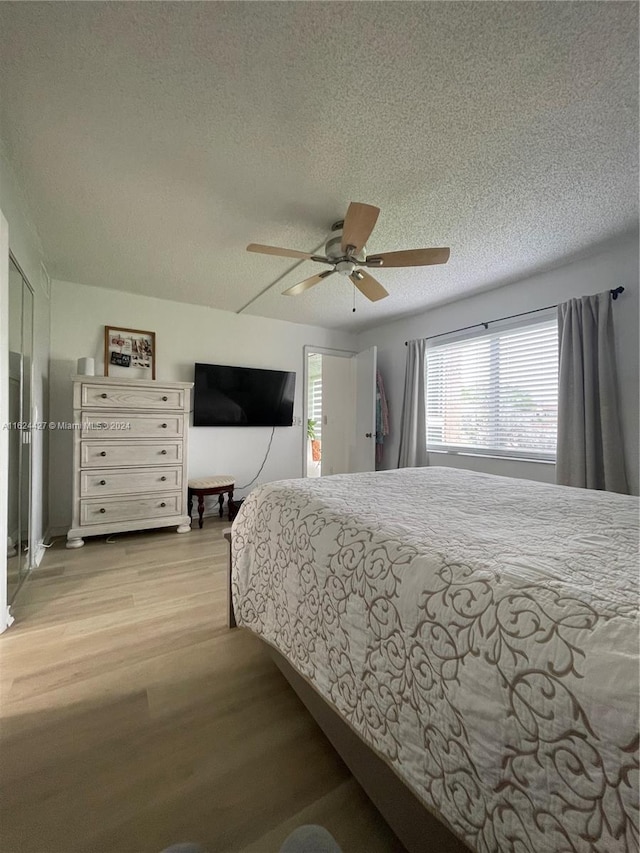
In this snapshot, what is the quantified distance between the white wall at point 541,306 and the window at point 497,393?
0.55ft

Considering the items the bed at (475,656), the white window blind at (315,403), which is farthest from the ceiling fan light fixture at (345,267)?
the white window blind at (315,403)

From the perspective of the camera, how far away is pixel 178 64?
125 cm

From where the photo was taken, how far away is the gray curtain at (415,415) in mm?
3959

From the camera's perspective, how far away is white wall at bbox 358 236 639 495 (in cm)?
244

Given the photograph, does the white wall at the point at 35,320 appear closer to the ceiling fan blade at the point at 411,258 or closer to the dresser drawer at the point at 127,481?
the dresser drawer at the point at 127,481

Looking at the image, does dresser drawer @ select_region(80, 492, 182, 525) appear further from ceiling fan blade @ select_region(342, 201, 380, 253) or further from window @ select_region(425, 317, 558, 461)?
window @ select_region(425, 317, 558, 461)

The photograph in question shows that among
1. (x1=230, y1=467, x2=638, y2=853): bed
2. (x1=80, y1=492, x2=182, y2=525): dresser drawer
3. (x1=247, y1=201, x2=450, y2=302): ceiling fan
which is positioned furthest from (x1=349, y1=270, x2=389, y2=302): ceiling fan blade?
(x1=80, y1=492, x2=182, y2=525): dresser drawer

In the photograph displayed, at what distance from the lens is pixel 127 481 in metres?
3.07

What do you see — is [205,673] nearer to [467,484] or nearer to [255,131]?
[467,484]

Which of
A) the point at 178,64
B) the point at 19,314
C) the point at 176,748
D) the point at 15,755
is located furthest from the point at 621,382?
the point at 19,314

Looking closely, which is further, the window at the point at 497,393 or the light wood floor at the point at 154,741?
the window at the point at 497,393

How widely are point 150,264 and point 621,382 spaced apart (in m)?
3.78

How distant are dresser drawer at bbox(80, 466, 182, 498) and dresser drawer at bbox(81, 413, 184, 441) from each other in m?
0.31

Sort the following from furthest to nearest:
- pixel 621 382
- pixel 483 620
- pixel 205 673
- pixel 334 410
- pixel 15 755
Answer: pixel 334 410
pixel 621 382
pixel 205 673
pixel 15 755
pixel 483 620
